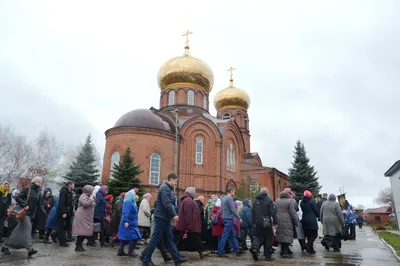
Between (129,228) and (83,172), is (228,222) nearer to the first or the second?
(129,228)

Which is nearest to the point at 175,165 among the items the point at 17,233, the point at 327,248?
the point at 327,248

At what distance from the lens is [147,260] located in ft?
20.1

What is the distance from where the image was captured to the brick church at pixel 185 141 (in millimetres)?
25219

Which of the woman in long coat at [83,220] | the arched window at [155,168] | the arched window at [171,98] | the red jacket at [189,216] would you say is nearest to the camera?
the red jacket at [189,216]

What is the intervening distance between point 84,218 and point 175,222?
7.34 feet

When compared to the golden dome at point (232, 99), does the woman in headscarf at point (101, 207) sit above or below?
below

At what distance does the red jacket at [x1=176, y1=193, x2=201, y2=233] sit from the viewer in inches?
292

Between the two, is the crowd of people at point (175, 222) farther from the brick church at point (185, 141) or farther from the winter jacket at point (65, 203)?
the brick church at point (185, 141)

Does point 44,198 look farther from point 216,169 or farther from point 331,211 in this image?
point 216,169

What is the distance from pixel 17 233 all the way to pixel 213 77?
28.4 m

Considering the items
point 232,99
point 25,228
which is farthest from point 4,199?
point 232,99

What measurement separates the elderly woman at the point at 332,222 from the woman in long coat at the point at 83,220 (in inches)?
248

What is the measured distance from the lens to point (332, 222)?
30.0ft

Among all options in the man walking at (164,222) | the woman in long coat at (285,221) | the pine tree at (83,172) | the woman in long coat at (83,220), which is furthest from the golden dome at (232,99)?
the man walking at (164,222)
